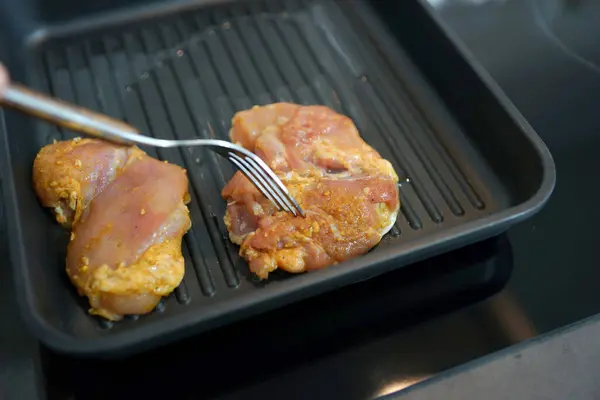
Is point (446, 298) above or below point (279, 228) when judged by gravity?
below

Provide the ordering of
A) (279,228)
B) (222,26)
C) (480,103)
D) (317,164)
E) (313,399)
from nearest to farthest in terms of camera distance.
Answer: (313,399) → (279,228) → (317,164) → (480,103) → (222,26)

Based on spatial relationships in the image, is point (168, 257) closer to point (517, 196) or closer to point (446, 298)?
point (446, 298)

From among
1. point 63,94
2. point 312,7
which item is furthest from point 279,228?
point 312,7

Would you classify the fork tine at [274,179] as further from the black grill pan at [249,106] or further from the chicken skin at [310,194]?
the black grill pan at [249,106]

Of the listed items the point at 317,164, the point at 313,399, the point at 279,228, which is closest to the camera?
the point at 313,399

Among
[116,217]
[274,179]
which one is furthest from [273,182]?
[116,217]

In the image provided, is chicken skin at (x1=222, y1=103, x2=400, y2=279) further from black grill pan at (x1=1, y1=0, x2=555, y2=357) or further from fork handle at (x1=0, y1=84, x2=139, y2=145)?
fork handle at (x1=0, y1=84, x2=139, y2=145)

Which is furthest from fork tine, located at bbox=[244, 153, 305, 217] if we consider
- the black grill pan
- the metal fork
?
the black grill pan
